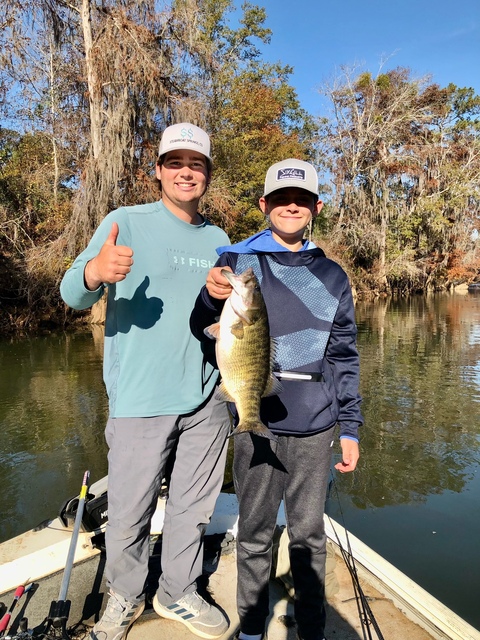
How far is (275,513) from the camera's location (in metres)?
2.24

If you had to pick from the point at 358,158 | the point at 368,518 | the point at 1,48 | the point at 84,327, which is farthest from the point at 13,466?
the point at 358,158

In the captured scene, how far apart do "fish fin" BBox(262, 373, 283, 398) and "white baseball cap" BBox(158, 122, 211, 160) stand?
1250 mm

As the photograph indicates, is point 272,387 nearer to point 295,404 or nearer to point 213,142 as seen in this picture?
point 295,404

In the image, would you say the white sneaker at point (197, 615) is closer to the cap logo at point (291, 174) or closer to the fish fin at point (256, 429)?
the fish fin at point (256, 429)

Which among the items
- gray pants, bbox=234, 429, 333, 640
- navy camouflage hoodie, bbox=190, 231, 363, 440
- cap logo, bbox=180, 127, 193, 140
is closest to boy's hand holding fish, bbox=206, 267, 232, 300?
navy camouflage hoodie, bbox=190, 231, 363, 440

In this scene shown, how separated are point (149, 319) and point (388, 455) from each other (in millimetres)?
4909

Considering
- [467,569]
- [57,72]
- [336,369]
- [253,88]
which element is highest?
[253,88]

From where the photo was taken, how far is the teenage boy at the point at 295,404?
2.21 metres

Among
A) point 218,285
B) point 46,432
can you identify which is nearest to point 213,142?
point 46,432

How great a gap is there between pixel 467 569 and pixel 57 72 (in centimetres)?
2186

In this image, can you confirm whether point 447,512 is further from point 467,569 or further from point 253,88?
point 253,88

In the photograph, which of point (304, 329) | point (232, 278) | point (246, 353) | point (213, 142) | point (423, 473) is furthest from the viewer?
point (213, 142)

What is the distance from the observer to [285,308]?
2.32m

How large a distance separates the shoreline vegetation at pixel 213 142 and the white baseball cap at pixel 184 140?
12.8 meters
